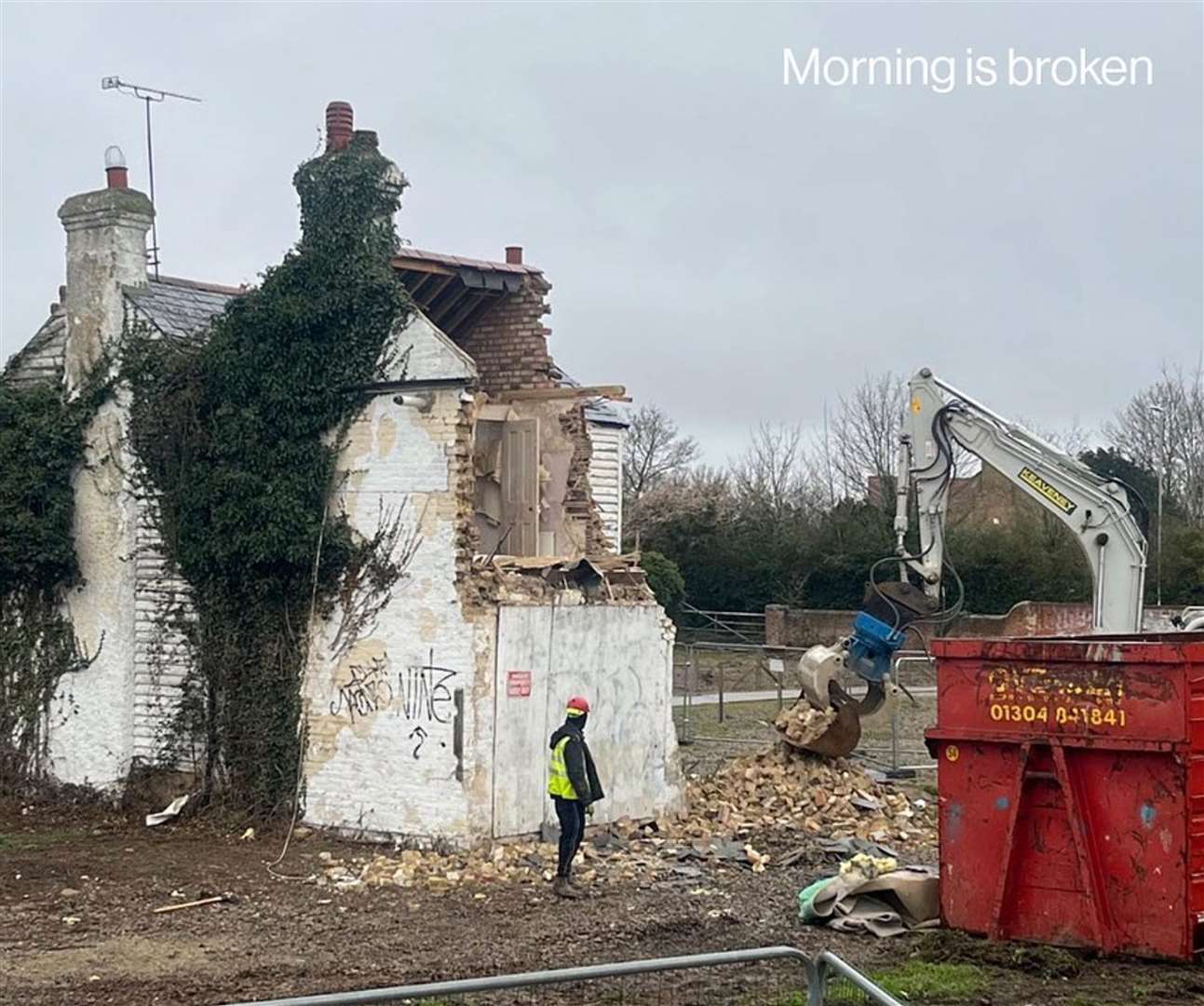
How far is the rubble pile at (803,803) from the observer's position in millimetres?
17000

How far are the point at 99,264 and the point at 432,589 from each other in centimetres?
593

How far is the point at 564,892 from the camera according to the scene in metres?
13.8

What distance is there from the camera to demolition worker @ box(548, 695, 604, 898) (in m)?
14.0

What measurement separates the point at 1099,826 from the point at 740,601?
36571 millimetres

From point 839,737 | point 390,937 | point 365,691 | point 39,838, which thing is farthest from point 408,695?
point 839,737

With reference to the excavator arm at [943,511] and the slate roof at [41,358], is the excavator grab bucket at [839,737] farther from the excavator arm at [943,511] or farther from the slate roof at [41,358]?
the slate roof at [41,358]

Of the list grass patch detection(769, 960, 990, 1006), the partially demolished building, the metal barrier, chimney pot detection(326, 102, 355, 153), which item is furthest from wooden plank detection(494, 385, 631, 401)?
the metal barrier

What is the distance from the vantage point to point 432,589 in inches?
631

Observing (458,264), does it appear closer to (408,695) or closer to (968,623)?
(408,695)

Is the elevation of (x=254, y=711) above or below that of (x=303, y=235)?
below

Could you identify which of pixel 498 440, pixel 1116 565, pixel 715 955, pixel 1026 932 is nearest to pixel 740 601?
pixel 498 440

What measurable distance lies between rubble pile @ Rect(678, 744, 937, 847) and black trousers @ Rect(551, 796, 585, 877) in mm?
3034

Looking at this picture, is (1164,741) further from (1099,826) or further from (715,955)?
(715,955)

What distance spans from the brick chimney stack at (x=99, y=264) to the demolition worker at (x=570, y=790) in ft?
25.8
